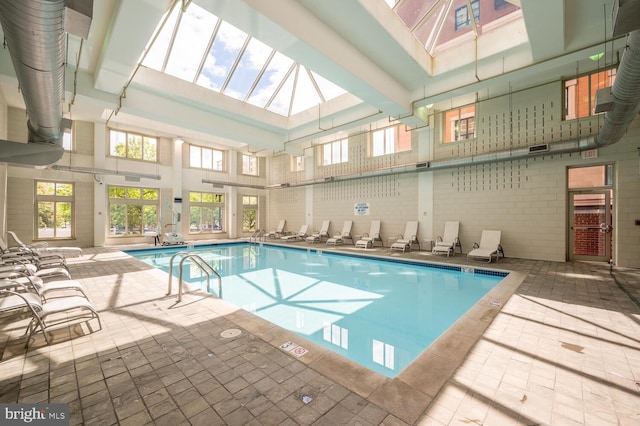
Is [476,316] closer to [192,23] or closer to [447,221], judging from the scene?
[447,221]

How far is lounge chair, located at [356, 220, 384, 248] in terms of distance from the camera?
31.5ft

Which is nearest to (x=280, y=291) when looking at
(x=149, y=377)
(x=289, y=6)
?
(x=149, y=377)

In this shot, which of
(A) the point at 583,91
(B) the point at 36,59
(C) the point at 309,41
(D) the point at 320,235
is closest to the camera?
(B) the point at 36,59

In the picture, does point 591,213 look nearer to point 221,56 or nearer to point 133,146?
point 221,56

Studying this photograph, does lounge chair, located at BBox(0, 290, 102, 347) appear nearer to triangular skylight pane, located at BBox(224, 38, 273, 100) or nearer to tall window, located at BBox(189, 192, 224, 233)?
triangular skylight pane, located at BBox(224, 38, 273, 100)

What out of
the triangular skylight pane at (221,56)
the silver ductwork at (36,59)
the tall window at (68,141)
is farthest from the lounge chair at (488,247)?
the tall window at (68,141)

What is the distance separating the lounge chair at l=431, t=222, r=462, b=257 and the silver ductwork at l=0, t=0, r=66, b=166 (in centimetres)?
815

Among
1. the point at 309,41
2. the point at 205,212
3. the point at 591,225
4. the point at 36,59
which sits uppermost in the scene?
the point at 309,41

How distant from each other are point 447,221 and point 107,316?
8.34 m

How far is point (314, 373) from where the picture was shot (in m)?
2.01

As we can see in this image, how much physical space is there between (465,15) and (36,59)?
668cm

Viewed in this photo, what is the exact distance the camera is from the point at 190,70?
704 cm

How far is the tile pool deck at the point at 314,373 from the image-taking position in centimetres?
160

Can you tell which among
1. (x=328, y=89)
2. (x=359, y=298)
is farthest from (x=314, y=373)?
(x=328, y=89)
